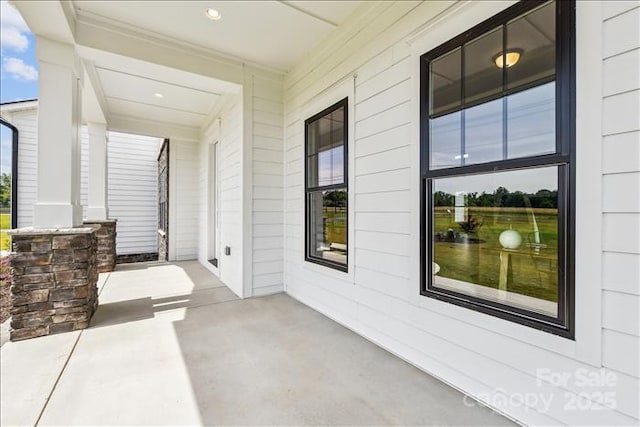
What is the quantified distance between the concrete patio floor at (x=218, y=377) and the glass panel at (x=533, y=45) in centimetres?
201

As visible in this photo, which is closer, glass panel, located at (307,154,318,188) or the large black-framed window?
the large black-framed window

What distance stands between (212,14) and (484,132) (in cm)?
284

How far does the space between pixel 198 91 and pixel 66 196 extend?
243cm

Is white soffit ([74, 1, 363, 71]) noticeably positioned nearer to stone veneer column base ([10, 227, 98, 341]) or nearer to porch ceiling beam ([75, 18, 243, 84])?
porch ceiling beam ([75, 18, 243, 84])

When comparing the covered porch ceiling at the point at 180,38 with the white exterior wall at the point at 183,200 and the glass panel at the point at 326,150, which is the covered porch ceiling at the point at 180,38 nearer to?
the glass panel at the point at 326,150

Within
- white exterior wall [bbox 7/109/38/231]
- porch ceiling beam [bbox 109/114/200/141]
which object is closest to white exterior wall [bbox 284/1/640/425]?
porch ceiling beam [bbox 109/114/200/141]

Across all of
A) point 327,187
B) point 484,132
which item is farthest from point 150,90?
point 484,132

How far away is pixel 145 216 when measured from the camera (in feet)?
27.4

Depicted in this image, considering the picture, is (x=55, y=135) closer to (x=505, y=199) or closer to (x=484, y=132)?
(x=484, y=132)

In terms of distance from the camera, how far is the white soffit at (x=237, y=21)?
2.79 meters

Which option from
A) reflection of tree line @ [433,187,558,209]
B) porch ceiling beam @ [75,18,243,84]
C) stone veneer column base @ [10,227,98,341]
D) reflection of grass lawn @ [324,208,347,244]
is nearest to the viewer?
reflection of tree line @ [433,187,558,209]

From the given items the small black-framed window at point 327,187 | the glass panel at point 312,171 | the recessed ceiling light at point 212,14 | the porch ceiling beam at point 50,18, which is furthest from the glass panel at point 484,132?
the porch ceiling beam at point 50,18

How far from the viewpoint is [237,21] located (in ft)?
9.96

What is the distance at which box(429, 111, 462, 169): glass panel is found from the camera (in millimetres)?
2062
